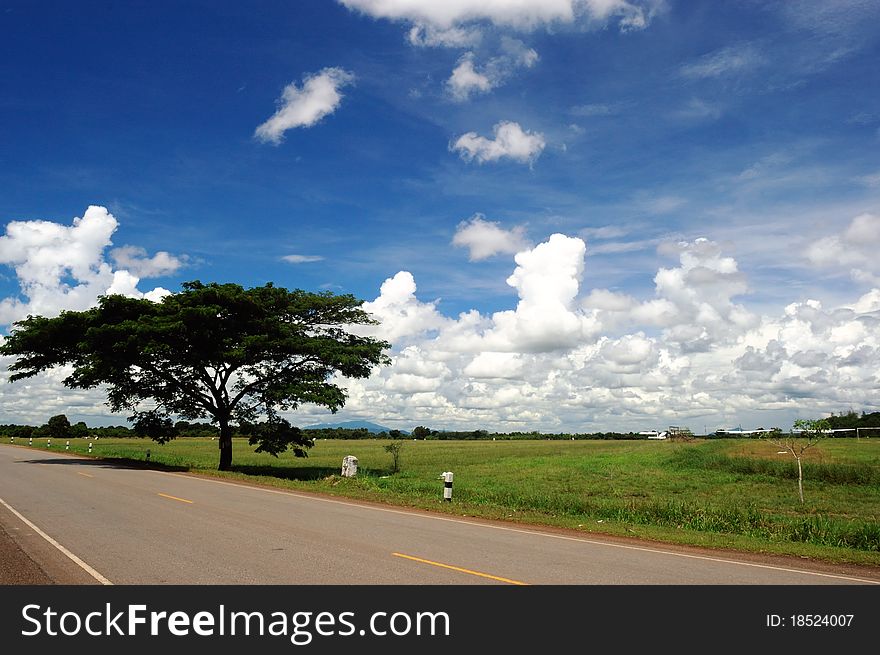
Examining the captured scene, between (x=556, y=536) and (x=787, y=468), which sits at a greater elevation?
(x=556, y=536)

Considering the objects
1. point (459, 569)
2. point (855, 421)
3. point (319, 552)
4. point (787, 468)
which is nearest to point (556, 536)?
point (459, 569)

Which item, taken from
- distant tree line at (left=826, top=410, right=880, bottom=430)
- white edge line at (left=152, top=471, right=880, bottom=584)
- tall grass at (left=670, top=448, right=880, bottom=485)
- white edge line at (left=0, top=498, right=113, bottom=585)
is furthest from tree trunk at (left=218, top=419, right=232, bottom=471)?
distant tree line at (left=826, top=410, right=880, bottom=430)

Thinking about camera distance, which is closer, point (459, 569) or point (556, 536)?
point (459, 569)

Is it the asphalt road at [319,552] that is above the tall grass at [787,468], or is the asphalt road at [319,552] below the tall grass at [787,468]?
above

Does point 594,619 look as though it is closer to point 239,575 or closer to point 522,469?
point 239,575

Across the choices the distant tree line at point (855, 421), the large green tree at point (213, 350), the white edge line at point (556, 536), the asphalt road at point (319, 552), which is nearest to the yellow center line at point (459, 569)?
the asphalt road at point (319, 552)

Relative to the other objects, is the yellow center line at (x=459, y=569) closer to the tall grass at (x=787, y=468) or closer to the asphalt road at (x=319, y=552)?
the asphalt road at (x=319, y=552)

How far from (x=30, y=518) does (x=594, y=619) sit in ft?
45.5

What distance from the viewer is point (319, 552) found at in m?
11.0

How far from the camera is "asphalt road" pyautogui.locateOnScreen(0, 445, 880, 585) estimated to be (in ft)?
30.6

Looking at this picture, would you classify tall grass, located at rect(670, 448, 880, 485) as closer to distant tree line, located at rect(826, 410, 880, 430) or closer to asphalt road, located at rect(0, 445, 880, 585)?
asphalt road, located at rect(0, 445, 880, 585)

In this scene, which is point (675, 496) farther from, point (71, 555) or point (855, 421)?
point (855, 421)

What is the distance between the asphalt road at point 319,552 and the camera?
367 inches

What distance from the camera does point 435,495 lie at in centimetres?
2369
